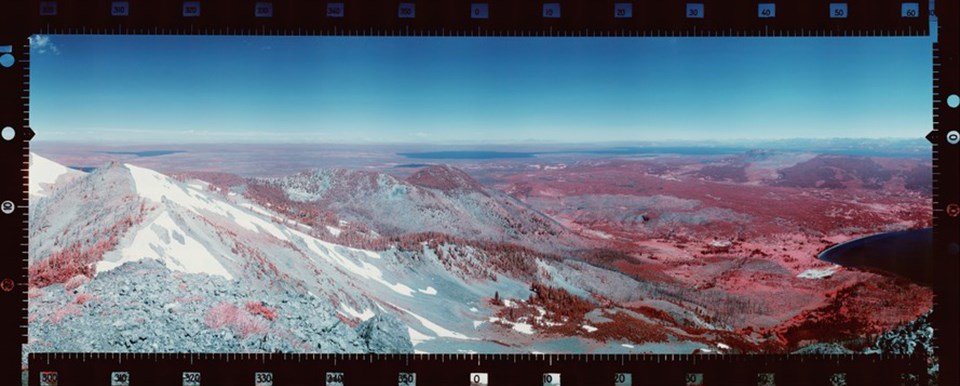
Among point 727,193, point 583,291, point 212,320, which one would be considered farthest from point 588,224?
point 212,320

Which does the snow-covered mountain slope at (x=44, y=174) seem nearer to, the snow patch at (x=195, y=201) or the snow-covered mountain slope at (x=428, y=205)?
the snow patch at (x=195, y=201)

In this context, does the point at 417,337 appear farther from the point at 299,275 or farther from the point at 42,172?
the point at 42,172

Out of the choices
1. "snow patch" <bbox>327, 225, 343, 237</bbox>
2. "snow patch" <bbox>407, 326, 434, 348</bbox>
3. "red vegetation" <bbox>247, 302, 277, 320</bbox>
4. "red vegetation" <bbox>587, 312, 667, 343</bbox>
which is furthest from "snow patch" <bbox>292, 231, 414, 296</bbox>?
"red vegetation" <bbox>587, 312, 667, 343</bbox>

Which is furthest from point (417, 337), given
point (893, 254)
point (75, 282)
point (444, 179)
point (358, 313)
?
point (893, 254)

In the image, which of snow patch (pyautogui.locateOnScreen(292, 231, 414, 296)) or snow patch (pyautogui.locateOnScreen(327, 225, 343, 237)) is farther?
snow patch (pyautogui.locateOnScreen(327, 225, 343, 237))

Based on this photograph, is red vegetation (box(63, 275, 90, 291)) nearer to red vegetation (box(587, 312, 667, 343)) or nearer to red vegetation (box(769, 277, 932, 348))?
red vegetation (box(587, 312, 667, 343))

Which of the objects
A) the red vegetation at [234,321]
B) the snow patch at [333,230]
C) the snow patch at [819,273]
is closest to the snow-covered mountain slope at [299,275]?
the red vegetation at [234,321]

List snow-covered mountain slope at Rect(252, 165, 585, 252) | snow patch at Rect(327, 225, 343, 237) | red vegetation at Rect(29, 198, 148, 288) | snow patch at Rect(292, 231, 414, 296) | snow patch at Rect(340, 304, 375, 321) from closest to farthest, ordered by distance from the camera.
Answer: red vegetation at Rect(29, 198, 148, 288) → snow patch at Rect(340, 304, 375, 321) → snow-covered mountain slope at Rect(252, 165, 585, 252) → snow patch at Rect(292, 231, 414, 296) → snow patch at Rect(327, 225, 343, 237)
